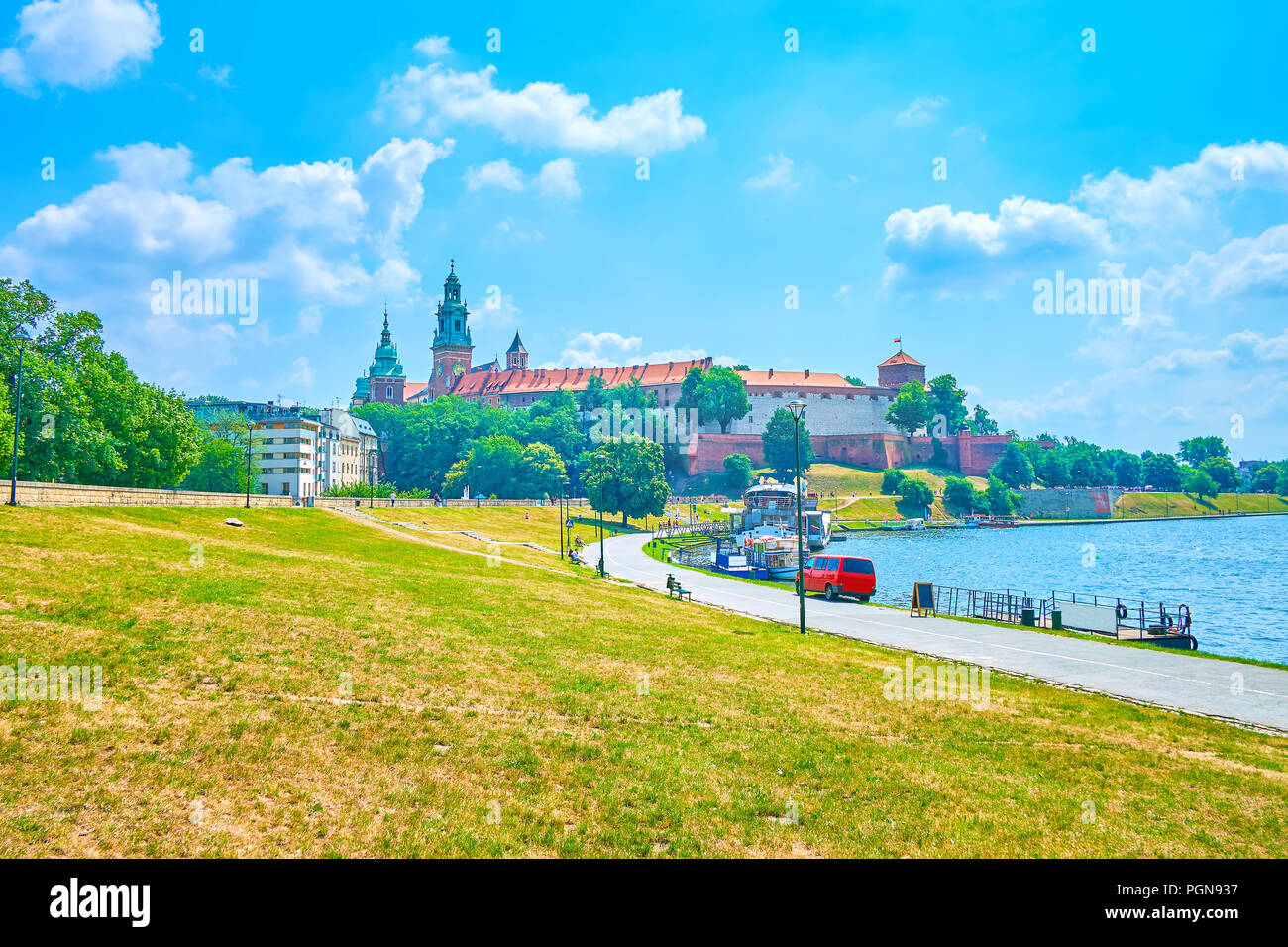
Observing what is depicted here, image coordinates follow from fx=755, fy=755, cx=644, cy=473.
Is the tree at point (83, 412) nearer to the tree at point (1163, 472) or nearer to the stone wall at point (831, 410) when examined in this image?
the stone wall at point (831, 410)

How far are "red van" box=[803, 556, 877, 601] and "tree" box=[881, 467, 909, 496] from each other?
395ft

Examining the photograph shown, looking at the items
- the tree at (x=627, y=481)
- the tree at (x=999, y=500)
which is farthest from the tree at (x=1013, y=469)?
the tree at (x=627, y=481)

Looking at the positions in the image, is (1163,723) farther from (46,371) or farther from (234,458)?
(234,458)

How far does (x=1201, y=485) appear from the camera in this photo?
18200 centimetres

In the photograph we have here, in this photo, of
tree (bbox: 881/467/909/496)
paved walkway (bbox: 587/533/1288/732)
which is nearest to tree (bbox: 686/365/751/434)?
tree (bbox: 881/467/909/496)

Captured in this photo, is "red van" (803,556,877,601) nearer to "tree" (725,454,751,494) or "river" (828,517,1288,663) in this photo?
"river" (828,517,1288,663)

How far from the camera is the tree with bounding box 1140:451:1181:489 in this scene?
612 feet

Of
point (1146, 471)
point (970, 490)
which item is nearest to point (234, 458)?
point (970, 490)

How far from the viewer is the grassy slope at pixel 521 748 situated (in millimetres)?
8242

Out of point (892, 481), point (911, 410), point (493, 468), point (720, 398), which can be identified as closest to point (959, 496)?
point (892, 481)

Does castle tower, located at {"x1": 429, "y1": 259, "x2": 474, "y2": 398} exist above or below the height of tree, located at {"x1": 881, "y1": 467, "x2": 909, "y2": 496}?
above

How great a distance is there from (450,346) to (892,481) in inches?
4450

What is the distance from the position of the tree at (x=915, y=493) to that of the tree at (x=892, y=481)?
1.80 m
